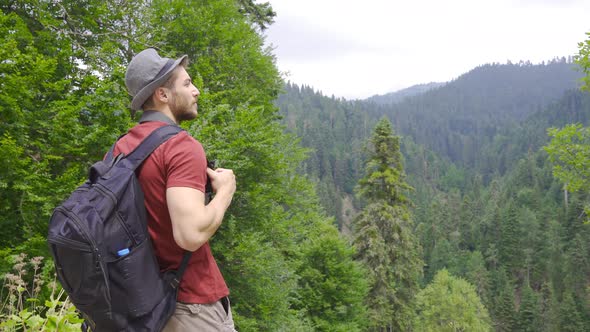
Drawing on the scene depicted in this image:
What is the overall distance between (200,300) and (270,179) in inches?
371

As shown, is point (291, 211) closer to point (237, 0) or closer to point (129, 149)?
point (237, 0)

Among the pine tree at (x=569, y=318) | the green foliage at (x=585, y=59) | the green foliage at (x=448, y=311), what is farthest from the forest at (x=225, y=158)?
the pine tree at (x=569, y=318)

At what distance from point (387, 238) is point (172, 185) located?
70.4 ft

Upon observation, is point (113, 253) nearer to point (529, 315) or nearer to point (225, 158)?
point (225, 158)

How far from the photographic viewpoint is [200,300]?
78.7 inches

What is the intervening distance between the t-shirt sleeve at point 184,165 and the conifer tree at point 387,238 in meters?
20.5

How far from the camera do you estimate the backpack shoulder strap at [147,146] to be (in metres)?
1.89

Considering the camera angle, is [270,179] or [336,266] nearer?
[270,179]

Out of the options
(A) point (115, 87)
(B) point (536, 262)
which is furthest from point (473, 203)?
(A) point (115, 87)

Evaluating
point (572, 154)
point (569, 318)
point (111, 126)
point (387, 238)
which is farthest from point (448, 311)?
point (111, 126)

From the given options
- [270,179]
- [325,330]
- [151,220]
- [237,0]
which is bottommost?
[325,330]

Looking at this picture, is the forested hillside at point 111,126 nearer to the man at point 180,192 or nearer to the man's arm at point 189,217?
the man at point 180,192

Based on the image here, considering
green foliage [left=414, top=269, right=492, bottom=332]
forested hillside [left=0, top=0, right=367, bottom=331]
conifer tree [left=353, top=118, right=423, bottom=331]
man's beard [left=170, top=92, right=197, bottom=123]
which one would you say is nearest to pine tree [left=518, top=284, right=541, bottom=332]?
green foliage [left=414, top=269, right=492, bottom=332]

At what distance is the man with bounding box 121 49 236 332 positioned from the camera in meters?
1.83
